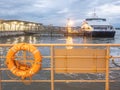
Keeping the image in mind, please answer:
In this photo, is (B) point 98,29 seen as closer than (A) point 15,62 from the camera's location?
No

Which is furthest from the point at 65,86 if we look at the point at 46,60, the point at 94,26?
the point at 94,26

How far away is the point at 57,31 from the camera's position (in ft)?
447

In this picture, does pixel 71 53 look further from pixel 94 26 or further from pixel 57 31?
pixel 57 31

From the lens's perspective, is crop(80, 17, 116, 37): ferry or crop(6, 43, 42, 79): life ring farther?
crop(80, 17, 116, 37): ferry

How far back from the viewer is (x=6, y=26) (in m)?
125

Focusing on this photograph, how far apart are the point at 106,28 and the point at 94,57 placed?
92193 millimetres

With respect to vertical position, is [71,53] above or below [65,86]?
above

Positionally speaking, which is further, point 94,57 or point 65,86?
point 65,86

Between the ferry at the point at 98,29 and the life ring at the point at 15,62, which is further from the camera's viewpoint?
the ferry at the point at 98,29

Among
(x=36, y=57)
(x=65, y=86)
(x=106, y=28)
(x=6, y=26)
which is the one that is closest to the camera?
(x=36, y=57)

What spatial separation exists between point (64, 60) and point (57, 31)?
128m

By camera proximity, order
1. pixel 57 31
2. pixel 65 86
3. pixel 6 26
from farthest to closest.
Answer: pixel 57 31 < pixel 6 26 < pixel 65 86

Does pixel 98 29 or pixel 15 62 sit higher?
pixel 15 62

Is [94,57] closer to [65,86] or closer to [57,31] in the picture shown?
[65,86]
